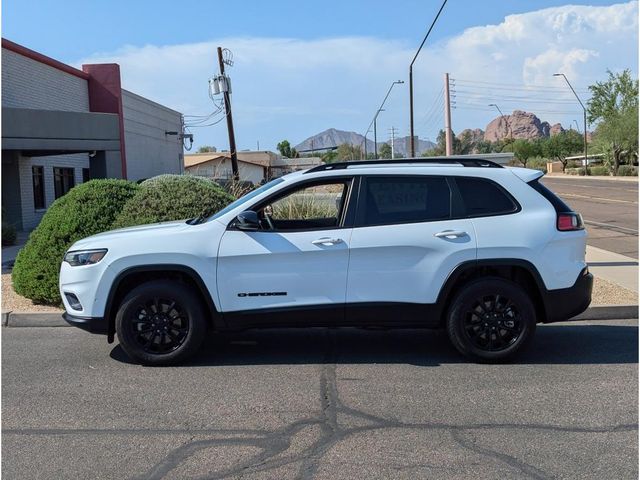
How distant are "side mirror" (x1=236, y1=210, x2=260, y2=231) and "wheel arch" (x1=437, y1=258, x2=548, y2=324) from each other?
1843mm

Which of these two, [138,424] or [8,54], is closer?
[138,424]

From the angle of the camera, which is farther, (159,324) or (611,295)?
(611,295)

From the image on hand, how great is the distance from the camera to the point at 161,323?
625cm

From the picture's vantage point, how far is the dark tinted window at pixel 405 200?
6.29 meters

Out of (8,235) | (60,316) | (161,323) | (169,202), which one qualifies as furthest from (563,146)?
(161,323)

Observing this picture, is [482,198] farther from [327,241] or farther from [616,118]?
[616,118]

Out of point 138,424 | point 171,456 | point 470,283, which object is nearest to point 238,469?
point 171,456

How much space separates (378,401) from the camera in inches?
209

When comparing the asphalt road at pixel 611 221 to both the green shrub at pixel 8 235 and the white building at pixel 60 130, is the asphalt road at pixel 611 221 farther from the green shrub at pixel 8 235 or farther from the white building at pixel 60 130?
the green shrub at pixel 8 235

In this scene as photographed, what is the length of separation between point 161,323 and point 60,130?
13410 mm

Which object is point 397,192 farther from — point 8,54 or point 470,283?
point 8,54

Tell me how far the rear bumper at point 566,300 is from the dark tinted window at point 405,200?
1.24 m

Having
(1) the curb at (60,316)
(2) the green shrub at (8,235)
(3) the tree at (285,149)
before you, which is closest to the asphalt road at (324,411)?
(1) the curb at (60,316)

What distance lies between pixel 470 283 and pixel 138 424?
3.22 metres
